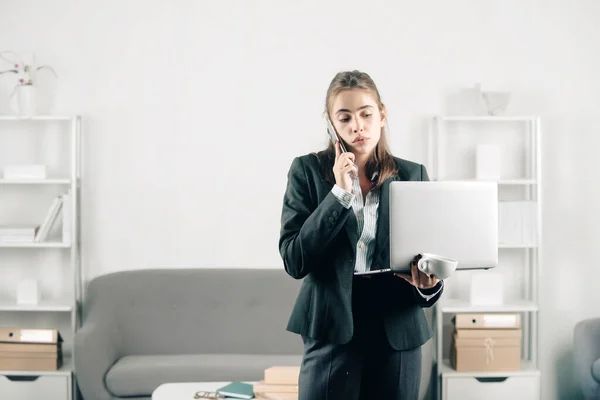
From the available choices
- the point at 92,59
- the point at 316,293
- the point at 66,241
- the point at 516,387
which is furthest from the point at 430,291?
the point at 92,59

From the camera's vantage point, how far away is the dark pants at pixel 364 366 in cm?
143

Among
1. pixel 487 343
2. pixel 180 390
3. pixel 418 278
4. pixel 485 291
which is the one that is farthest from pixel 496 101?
pixel 418 278

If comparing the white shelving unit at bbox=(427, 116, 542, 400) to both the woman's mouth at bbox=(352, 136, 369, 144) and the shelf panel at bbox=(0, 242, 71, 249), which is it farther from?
the woman's mouth at bbox=(352, 136, 369, 144)

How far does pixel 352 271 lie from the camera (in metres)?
1.45

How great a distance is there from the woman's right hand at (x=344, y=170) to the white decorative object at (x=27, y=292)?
279cm

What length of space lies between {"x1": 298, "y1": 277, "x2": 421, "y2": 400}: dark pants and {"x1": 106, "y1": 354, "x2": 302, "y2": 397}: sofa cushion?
2019 mm

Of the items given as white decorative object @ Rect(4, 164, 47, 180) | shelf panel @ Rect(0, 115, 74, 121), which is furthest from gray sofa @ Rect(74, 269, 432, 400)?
shelf panel @ Rect(0, 115, 74, 121)

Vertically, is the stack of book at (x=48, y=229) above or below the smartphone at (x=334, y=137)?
below

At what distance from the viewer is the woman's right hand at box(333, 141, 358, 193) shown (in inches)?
57.5

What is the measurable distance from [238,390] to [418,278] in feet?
4.49

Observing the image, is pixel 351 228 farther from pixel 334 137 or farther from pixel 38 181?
pixel 38 181

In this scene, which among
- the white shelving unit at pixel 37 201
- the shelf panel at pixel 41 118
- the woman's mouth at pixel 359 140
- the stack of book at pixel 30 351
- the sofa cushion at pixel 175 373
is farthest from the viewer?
the white shelving unit at pixel 37 201

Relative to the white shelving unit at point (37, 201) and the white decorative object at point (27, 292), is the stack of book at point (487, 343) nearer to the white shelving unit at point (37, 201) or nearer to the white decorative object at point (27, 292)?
the white shelving unit at point (37, 201)

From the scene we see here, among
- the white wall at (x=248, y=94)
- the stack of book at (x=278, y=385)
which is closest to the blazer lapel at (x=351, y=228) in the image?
the stack of book at (x=278, y=385)
